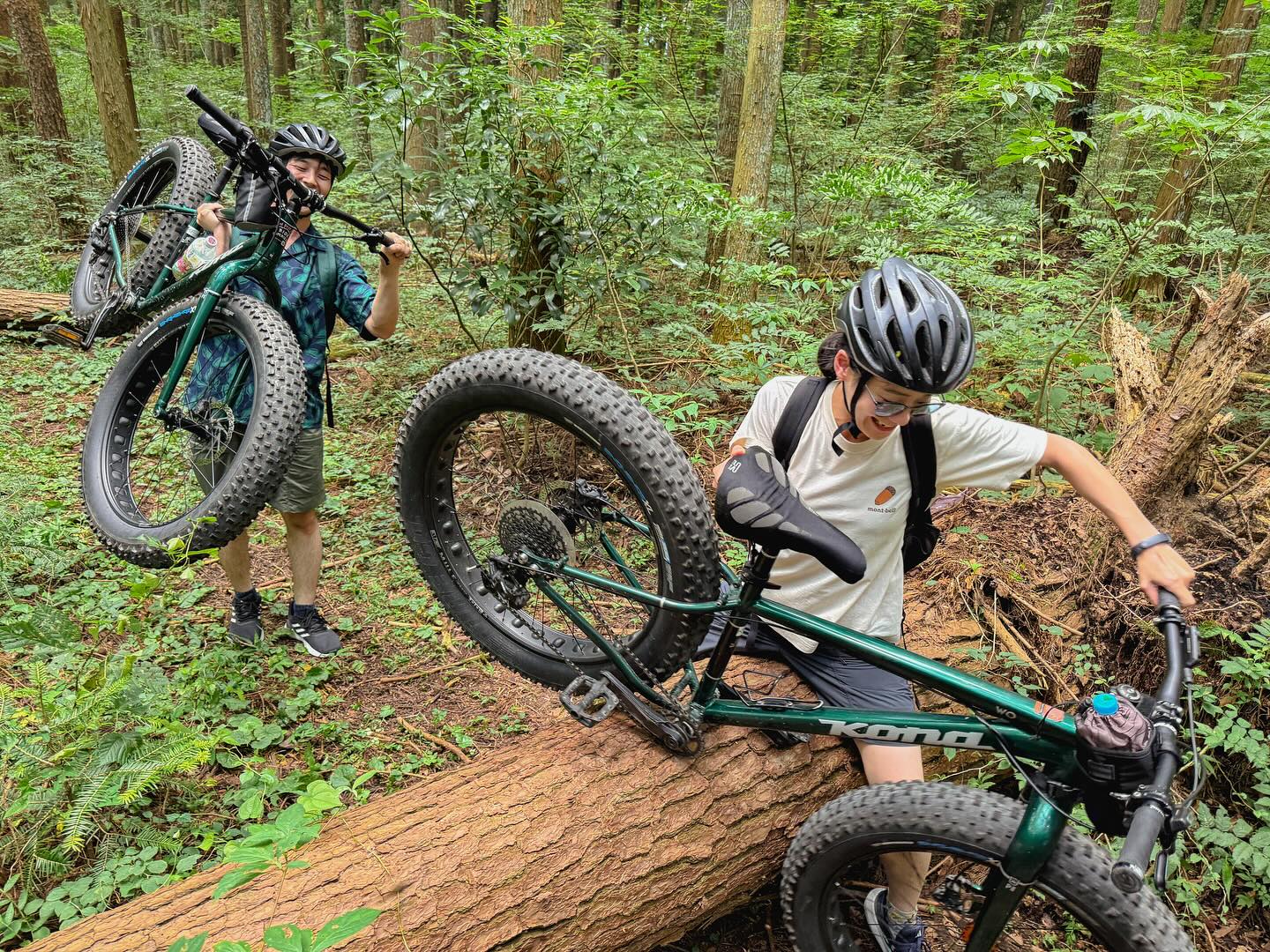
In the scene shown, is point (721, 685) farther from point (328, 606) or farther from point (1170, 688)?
point (328, 606)

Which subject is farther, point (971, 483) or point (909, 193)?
point (909, 193)

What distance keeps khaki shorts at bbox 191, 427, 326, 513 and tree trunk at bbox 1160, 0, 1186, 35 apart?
39.0 feet

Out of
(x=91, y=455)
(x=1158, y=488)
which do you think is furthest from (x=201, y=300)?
(x=1158, y=488)

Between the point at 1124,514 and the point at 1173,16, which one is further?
the point at 1173,16

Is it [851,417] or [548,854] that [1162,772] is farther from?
[548,854]

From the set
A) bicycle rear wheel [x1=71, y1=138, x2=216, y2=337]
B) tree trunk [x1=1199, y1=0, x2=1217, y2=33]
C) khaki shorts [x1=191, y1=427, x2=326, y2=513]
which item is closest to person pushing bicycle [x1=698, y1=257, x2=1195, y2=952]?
khaki shorts [x1=191, y1=427, x2=326, y2=513]

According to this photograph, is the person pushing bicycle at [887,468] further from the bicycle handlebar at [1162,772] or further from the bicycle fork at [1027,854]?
the bicycle fork at [1027,854]

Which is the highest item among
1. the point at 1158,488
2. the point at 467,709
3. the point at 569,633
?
the point at 1158,488

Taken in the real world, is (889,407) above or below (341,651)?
above

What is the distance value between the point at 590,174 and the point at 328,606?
9.83ft

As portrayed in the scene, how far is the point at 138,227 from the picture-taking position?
16.9 ft

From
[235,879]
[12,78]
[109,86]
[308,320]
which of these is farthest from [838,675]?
[12,78]

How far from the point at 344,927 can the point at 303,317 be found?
106 inches

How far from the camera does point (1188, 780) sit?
112 inches
